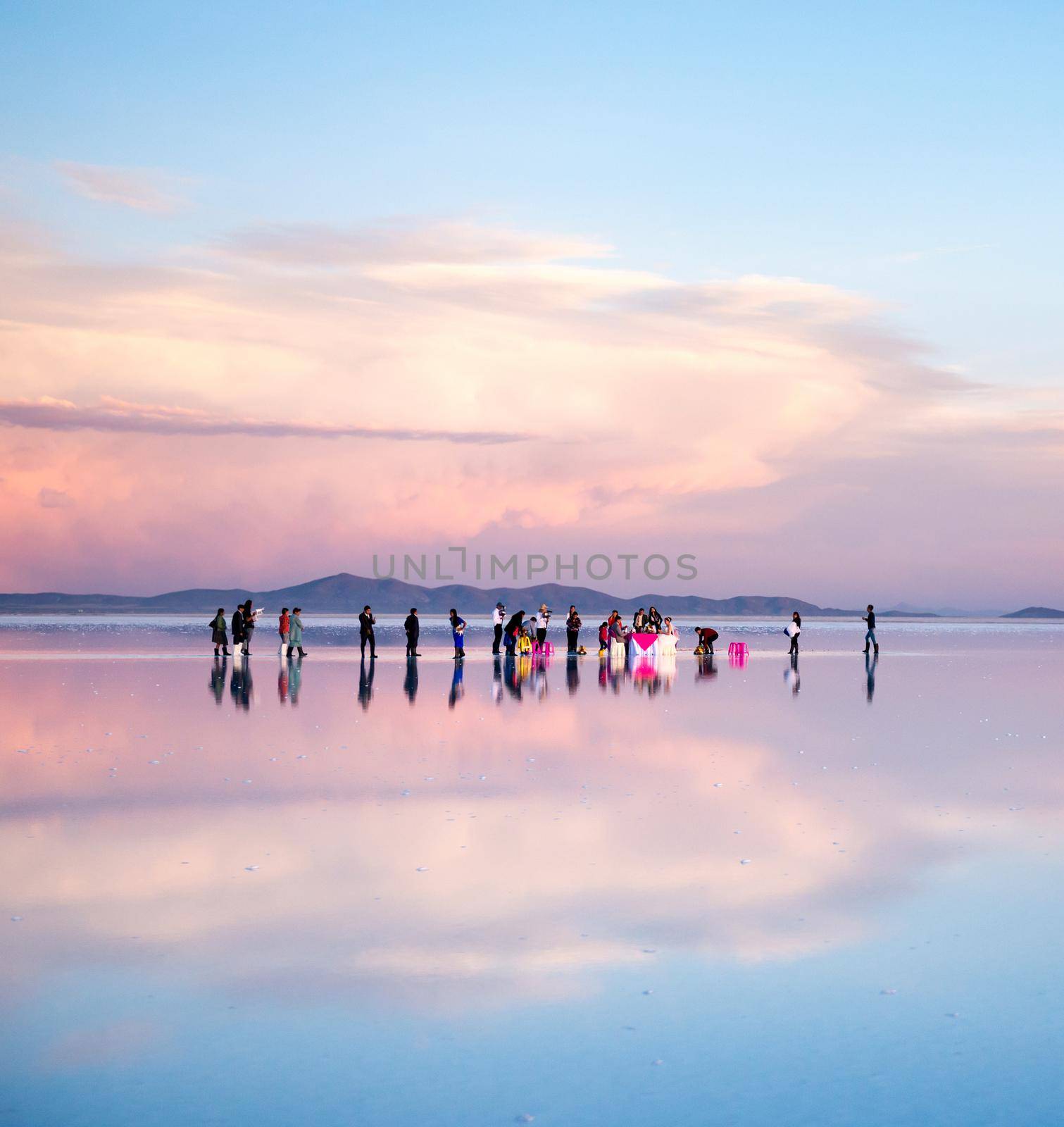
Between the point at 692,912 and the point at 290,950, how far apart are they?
8.30 ft

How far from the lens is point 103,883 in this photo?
8.52 metres

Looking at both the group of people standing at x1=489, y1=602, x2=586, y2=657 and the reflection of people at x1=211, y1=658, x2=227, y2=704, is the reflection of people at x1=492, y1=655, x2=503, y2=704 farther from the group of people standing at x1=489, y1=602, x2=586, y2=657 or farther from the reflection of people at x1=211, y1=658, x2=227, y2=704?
the reflection of people at x1=211, y1=658, x2=227, y2=704

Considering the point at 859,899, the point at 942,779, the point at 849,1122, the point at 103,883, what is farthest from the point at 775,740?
the point at 849,1122

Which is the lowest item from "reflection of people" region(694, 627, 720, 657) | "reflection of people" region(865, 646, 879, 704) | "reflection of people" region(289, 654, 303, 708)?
"reflection of people" region(865, 646, 879, 704)

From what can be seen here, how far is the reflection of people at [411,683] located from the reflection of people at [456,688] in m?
0.74

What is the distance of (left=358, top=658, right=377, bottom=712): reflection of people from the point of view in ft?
75.8

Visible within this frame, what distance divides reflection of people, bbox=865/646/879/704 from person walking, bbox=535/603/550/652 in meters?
11.0

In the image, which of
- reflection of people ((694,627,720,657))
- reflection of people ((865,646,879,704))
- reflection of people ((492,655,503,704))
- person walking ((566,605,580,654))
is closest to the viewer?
reflection of people ((492,655,503,704))

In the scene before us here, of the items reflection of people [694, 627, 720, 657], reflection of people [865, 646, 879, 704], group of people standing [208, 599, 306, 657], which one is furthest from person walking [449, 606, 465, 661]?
reflection of people [865, 646, 879, 704]

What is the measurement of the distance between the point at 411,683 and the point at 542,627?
15.1 m

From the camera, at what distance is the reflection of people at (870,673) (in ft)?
89.0

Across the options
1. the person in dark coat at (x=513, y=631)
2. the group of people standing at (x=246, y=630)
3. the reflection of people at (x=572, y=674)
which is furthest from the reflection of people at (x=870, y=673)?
the group of people standing at (x=246, y=630)

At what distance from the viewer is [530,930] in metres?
7.40

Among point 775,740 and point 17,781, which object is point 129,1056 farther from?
point 775,740
